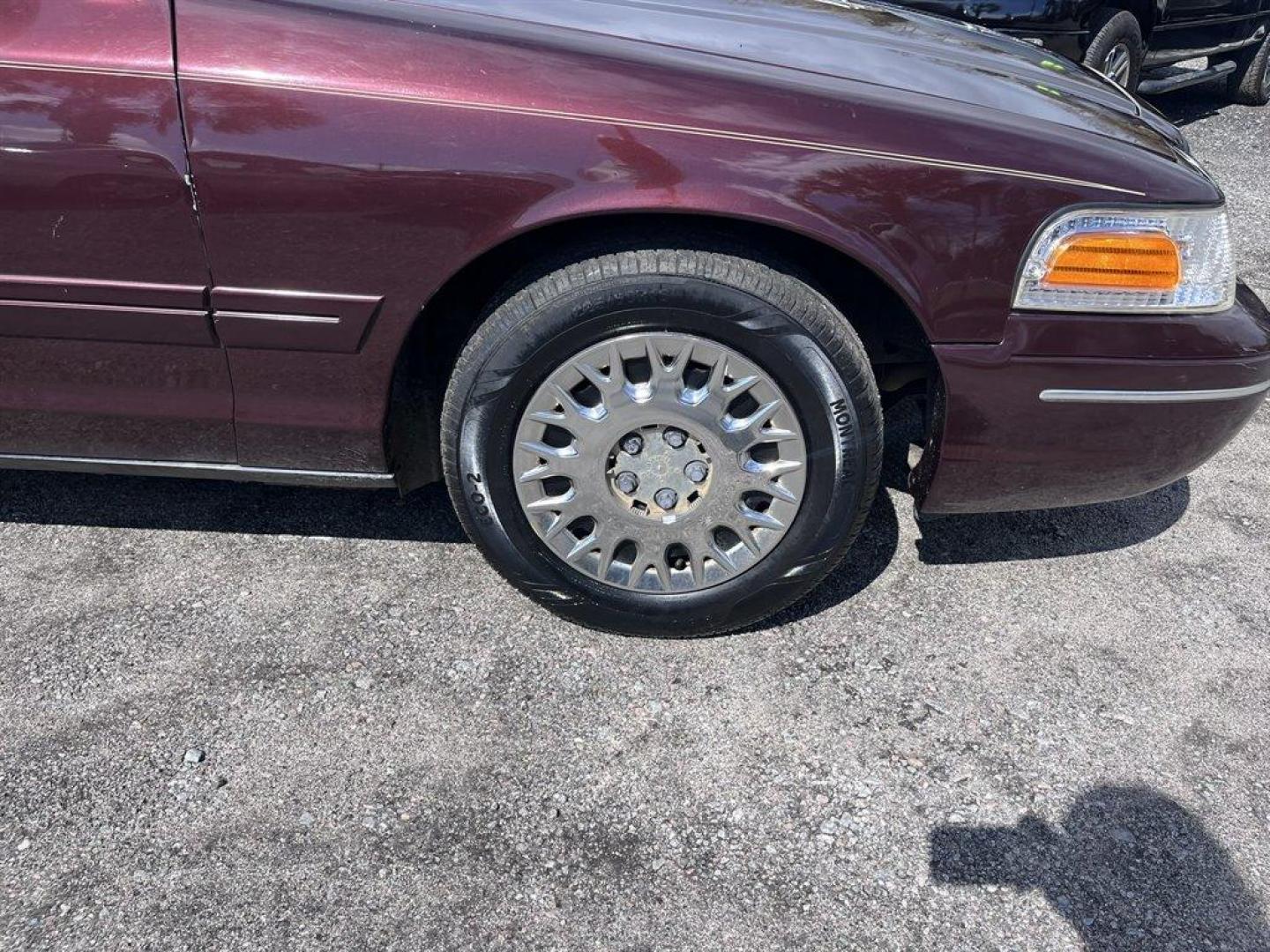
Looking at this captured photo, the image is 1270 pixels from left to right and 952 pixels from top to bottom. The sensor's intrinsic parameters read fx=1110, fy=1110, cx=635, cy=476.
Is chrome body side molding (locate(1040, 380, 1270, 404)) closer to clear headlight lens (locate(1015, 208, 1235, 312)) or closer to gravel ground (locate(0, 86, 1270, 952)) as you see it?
clear headlight lens (locate(1015, 208, 1235, 312))

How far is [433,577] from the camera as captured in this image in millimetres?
2773

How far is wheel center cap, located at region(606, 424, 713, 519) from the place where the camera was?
241 centimetres

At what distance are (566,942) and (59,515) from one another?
6.28 feet

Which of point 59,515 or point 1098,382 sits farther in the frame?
point 59,515

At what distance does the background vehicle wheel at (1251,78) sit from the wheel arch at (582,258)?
6.97 m

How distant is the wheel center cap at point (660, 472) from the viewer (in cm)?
241

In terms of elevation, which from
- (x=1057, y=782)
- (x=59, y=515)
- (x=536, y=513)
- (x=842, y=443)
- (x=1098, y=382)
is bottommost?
(x=59, y=515)

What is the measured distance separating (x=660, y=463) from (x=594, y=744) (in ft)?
2.02

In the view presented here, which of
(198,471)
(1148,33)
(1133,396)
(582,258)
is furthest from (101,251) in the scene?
(1148,33)

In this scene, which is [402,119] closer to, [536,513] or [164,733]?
[536,513]

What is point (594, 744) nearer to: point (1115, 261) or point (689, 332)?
point (689, 332)

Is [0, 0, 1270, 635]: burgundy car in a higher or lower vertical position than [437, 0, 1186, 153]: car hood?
lower

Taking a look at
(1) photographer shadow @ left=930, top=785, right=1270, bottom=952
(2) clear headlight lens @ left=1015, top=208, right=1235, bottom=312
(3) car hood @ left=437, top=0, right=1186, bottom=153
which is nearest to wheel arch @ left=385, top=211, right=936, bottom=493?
(2) clear headlight lens @ left=1015, top=208, right=1235, bottom=312

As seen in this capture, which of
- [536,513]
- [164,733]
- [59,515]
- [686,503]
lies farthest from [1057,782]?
[59,515]
